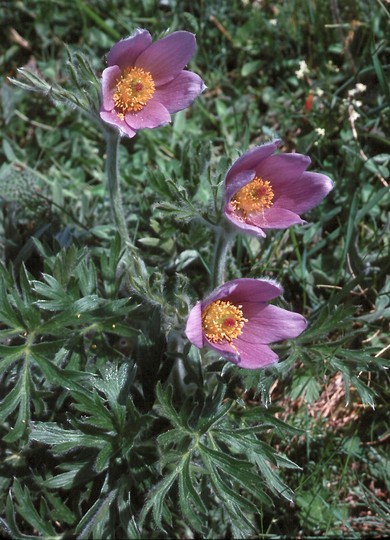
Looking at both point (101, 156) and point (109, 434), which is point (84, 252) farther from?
point (101, 156)

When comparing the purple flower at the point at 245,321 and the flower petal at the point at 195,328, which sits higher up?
the flower petal at the point at 195,328

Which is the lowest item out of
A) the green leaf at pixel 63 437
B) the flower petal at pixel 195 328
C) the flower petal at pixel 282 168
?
the green leaf at pixel 63 437

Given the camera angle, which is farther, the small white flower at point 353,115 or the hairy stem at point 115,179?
the small white flower at point 353,115

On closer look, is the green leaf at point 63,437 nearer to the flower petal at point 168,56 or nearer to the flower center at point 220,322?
the flower center at point 220,322

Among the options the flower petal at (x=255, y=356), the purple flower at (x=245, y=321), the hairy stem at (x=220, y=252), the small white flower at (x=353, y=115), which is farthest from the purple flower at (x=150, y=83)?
the small white flower at (x=353, y=115)

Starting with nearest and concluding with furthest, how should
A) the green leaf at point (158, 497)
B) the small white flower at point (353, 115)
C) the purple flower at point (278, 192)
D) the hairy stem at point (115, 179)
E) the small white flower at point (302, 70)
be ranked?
1. the green leaf at point (158, 497)
2. the purple flower at point (278, 192)
3. the hairy stem at point (115, 179)
4. the small white flower at point (353, 115)
5. the small white flower at point (302, 70)

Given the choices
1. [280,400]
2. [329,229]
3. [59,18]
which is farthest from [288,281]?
[59,18]

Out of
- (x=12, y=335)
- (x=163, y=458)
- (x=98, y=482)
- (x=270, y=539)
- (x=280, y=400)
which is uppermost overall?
(x=12, y=335)
